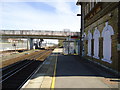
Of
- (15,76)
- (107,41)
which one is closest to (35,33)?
(15,76)

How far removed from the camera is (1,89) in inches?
322

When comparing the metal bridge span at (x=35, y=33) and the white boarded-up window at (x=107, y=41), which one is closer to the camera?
the white boarded-up window at (x=107, y=41)

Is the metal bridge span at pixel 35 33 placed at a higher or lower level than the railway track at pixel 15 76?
higher

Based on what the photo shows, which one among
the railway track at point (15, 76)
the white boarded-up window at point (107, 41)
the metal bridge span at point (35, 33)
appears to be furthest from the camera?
the metal bridge span at point (35, 33)

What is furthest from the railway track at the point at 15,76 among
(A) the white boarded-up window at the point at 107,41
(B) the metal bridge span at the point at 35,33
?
(B) the metal bridge span at the point at 35,33

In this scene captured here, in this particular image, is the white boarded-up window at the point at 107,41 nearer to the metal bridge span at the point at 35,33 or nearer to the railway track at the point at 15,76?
the railway track at the point at 15,76

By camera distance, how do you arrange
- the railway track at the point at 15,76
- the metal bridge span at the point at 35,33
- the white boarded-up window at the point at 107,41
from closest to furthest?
the railway track at the point at 15,76, the white boarded-up window at the point at 107,41, the metal bridge span at the point at 35,33

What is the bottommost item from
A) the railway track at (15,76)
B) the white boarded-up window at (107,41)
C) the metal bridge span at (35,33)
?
the railway track at (15,76)

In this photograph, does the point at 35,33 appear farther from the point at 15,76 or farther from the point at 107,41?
the point at 107,41

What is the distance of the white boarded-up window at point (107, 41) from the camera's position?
11067 mm

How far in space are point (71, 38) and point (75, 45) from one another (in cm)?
219

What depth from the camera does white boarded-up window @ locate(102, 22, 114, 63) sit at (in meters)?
11.1

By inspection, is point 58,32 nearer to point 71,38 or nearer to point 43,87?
point 71,38

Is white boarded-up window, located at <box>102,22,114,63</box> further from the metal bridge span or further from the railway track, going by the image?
the metal bridge span
